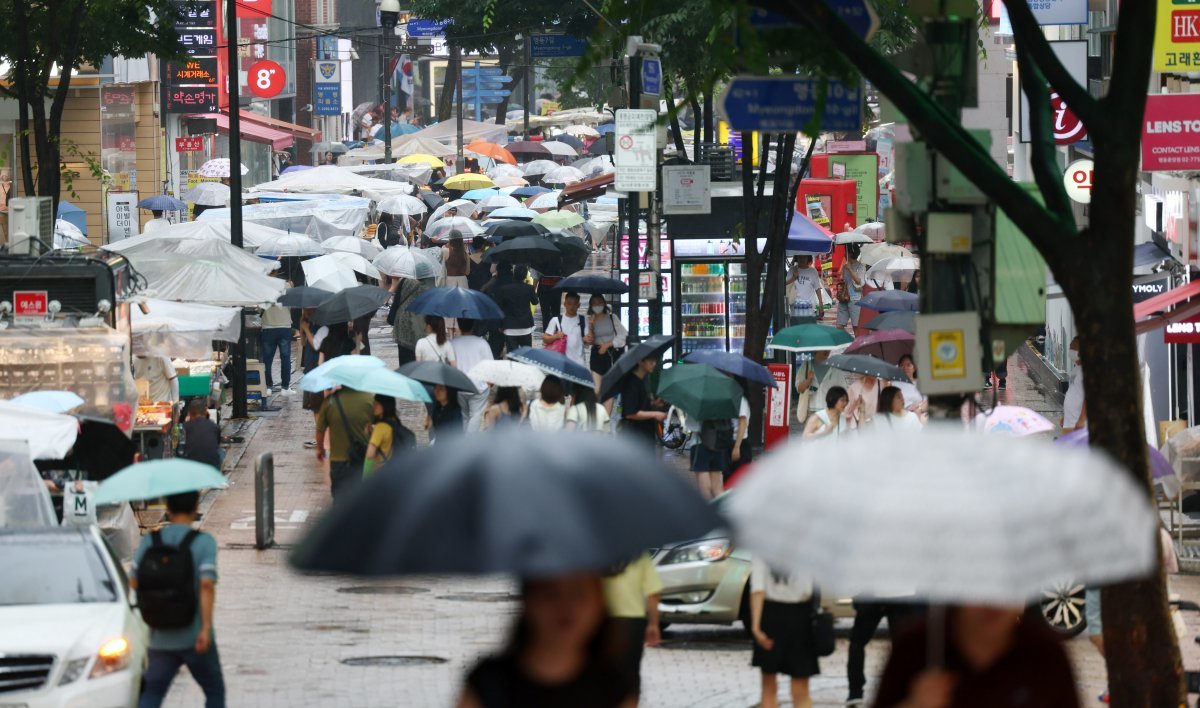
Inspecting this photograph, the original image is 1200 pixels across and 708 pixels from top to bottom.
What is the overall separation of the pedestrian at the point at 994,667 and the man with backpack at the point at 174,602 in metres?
5.32

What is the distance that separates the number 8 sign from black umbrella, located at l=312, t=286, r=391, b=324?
40.4 metres

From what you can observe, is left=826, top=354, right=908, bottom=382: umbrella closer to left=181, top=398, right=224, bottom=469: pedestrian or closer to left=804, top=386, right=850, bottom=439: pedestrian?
left=804, top=386, right=850, bottom=439: pedestrian

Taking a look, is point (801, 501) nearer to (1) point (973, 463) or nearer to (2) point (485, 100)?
(1) point (973, 463)

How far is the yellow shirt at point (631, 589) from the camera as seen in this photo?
9539 mm

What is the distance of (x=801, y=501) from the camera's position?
4512 millimetres

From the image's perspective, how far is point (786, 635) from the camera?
1038cm

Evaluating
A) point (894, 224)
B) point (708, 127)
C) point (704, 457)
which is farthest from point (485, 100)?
point (894, 224)

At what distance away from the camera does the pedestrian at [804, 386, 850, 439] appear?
1600cm

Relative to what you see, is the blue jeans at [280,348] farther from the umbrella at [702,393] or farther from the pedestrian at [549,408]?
the pedestrian at [549,408]

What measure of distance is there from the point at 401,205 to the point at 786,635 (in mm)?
33949

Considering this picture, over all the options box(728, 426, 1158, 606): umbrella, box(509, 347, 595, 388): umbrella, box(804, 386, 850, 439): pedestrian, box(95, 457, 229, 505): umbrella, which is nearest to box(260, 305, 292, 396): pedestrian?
box(509, 347, 595, 388): umbrella

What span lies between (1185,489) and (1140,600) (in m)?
9.51

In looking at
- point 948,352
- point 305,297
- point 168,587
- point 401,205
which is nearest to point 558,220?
point 401,205

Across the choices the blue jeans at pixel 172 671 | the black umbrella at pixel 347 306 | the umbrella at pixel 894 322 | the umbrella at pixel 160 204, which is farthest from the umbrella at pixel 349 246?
the blue jeans at pixel 172 671
